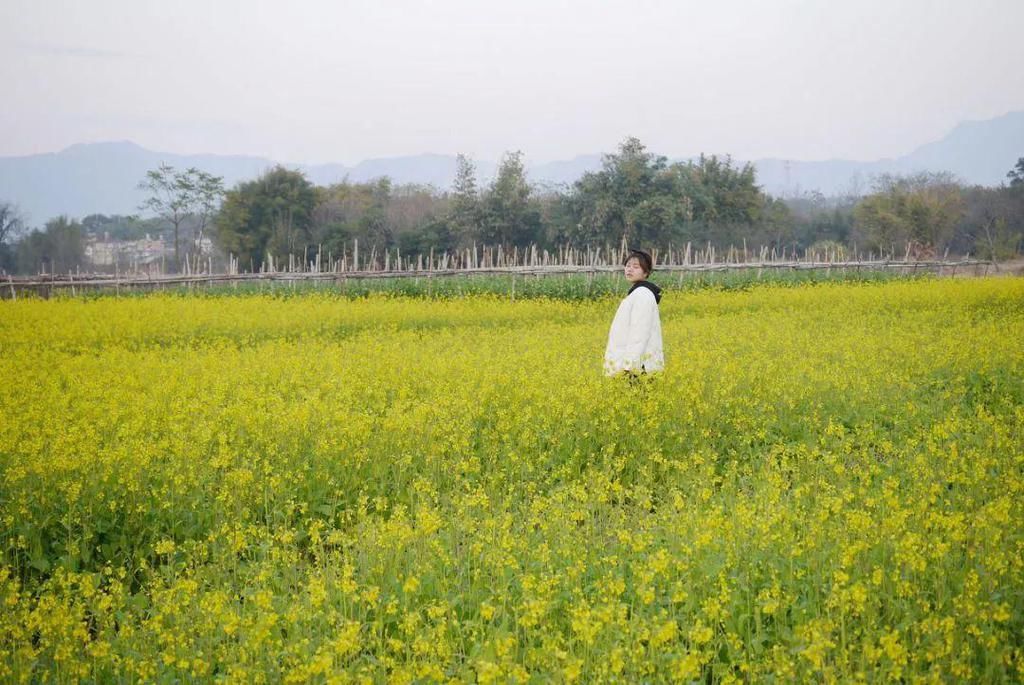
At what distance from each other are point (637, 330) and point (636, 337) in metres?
0.08

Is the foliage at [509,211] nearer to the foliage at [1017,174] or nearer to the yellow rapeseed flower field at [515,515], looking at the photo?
the yellow rapeseed flower field at [515,515]

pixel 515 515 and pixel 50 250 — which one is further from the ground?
pixel 50 250

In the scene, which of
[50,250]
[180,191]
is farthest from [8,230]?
[180,191]

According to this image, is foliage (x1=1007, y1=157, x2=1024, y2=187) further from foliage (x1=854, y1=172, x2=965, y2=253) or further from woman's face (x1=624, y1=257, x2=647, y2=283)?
woman's face (x1=624, y1=257, x2=647, y2=283)

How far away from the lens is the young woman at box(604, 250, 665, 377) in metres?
8.38

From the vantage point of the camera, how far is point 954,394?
30.4 ft

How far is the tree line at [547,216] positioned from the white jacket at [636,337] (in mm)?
31378

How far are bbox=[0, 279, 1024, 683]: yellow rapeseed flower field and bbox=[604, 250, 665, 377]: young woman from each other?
0.34 metres

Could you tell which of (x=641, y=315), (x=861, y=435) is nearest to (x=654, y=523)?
(x=861, y=435)

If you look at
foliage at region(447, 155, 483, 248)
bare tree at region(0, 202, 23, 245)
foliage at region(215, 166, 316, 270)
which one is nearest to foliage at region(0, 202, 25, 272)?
bare tree at region(0, 202, 23, 245)

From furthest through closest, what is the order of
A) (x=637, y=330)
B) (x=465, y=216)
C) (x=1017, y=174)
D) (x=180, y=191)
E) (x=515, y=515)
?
(x=1017, y=174) → (x=180, y=191) → (x=465, y=216) → (x=637, y=330) → (x=515, y=515)

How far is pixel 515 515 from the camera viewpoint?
536cm

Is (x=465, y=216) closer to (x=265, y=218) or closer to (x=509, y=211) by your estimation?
(x=509, y=211)

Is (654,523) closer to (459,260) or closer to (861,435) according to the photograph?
(861,435)
